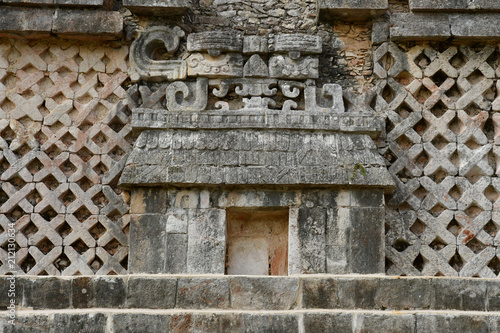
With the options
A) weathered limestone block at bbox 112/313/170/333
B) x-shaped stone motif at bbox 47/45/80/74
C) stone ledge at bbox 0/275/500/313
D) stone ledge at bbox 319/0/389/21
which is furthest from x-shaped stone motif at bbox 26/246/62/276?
stone ledge at bbox 319/0/389/21

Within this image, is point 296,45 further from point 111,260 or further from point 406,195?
point 111,260

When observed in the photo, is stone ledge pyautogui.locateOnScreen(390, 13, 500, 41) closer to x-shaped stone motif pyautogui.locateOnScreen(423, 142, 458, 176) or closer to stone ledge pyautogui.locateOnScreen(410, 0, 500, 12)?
stone ledge pyautogui.locateOnScreen(410, 0, 500, 12)

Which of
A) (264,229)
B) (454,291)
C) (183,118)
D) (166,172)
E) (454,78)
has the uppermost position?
(454,78)

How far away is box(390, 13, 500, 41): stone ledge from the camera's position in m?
7.22

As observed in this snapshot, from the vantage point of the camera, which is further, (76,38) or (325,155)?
(76,38)

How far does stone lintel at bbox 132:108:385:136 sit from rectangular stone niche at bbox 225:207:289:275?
2.77 feet

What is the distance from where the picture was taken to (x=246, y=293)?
539 centimetres

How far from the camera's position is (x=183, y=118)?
6.99m

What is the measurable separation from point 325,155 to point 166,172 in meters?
1.50

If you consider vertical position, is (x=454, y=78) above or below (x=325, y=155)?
above

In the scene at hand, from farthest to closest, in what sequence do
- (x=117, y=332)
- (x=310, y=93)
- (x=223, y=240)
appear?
1. (x=310, y=93)
2. (x=223, y=240)
3. (x=117, y=332)

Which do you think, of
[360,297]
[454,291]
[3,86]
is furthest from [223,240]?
[3,86]

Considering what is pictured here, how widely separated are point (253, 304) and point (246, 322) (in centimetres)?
20

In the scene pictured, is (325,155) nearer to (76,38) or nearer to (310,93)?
(310,93)
